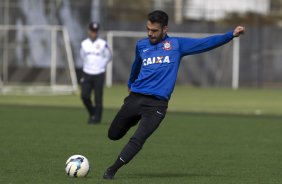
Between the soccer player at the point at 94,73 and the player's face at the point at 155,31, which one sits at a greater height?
the player's face at the point at 155,31

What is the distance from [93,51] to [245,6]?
40844 millimetres

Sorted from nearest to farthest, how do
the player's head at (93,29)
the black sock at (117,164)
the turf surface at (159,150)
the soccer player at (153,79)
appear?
the black sock at (117,164), the soccer player at (153,79), the turf surface at (159,150), the player's head at (93,29)

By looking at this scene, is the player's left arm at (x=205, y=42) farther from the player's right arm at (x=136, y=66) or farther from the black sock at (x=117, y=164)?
the black sock at (x=117, y=164)

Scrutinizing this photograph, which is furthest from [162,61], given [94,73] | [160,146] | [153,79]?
[94,73]

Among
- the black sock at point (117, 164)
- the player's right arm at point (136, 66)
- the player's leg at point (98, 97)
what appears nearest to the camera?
the black sock at point (117, 164)

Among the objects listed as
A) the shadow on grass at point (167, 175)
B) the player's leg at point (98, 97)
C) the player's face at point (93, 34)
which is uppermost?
the player's face at point (93, 34)

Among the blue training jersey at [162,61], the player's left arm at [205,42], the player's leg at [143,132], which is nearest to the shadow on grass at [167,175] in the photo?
the player's leg at [143,132]

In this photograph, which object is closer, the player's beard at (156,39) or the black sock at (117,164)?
the black sock at (117,164)

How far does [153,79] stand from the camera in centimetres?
1220

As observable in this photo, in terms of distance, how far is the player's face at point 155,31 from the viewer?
11.9 meters

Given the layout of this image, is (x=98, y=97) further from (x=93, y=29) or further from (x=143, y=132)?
(x=143, y=132)

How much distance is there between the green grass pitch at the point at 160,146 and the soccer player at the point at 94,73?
1.45ft

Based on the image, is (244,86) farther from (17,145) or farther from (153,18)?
(153,18)

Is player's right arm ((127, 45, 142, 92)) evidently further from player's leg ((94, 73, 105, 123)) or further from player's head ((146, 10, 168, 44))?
player's leg ((94, 73, 105, 123))
